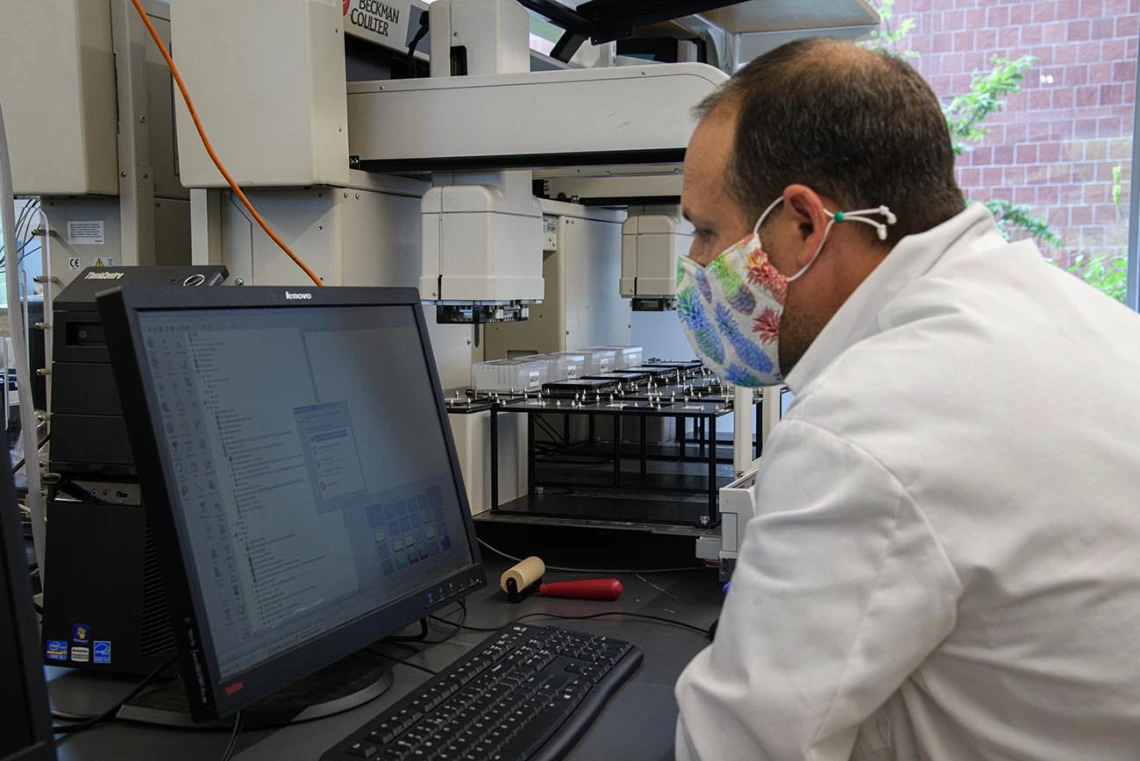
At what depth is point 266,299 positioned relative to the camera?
1.00 m

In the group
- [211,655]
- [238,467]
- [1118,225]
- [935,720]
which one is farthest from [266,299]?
[1118,225]

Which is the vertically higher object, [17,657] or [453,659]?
[17,657]

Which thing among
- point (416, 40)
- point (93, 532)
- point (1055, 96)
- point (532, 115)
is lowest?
point (93, 532)

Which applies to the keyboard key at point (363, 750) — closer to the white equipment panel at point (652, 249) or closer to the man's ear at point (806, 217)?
the man's ear at point (806, 217)

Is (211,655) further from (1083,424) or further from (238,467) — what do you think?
(1083,424)

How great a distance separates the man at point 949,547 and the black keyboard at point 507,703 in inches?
7.2

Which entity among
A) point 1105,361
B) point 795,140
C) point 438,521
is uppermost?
point 795,140

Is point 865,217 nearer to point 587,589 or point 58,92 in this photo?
point 587,589

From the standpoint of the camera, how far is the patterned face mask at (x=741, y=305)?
938mm

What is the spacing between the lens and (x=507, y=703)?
97 centimetres

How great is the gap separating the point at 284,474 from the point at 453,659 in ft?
1.06

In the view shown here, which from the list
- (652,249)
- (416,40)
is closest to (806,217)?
(416,40)

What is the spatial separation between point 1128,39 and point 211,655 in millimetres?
3523

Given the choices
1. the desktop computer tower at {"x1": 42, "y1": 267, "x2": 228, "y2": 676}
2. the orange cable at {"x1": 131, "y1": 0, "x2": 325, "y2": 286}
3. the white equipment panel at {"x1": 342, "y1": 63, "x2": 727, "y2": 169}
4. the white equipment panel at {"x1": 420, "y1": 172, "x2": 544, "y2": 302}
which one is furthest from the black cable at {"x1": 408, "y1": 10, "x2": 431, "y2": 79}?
the desktop computer tower at {"x1": 42, "y1": 267, "x2": 228, "y2": 676}
